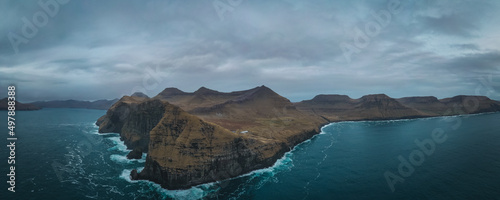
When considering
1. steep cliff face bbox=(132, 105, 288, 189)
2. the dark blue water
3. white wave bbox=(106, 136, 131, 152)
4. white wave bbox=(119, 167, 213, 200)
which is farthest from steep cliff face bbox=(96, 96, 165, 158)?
white wave bbox=(119, 167, 213, 200)

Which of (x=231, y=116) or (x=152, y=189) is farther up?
(x=231, y=116)

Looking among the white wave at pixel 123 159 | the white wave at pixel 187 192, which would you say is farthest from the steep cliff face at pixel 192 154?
the white wave at pixel 123 159

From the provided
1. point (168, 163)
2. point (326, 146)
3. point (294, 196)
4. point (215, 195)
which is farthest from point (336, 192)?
point (326, 146)

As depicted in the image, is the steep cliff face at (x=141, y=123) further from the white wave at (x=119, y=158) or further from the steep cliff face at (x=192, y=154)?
the steep cliff face at (x=192, y=154)

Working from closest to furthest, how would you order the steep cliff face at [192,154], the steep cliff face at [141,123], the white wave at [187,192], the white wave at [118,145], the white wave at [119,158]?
1. the white wave at [187,192]
2. the steep cliff face at [192,154]
3. the white wave at [119,158]
4. the steep cliff face at [141,123]
5. the white wave at [118,145]

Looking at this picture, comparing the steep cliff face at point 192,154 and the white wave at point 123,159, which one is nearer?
the steep cliff face at point 192,154

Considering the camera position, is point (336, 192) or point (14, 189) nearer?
point (14, 189)

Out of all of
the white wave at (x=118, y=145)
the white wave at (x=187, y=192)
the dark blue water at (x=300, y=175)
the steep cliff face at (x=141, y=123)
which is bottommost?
the white wave at (x=187, y=192)

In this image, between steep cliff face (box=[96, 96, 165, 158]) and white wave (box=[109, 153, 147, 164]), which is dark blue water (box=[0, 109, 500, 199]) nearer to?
white wave (box=[109, 153, 147, 164])

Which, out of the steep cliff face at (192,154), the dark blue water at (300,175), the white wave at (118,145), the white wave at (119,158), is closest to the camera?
the dark blue water at (300,175)

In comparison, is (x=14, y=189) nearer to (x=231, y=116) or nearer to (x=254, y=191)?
(x=254, y=191)

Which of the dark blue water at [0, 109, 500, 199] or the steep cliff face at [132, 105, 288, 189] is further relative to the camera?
the steep cliff face at [132, 105, 288, 189]
